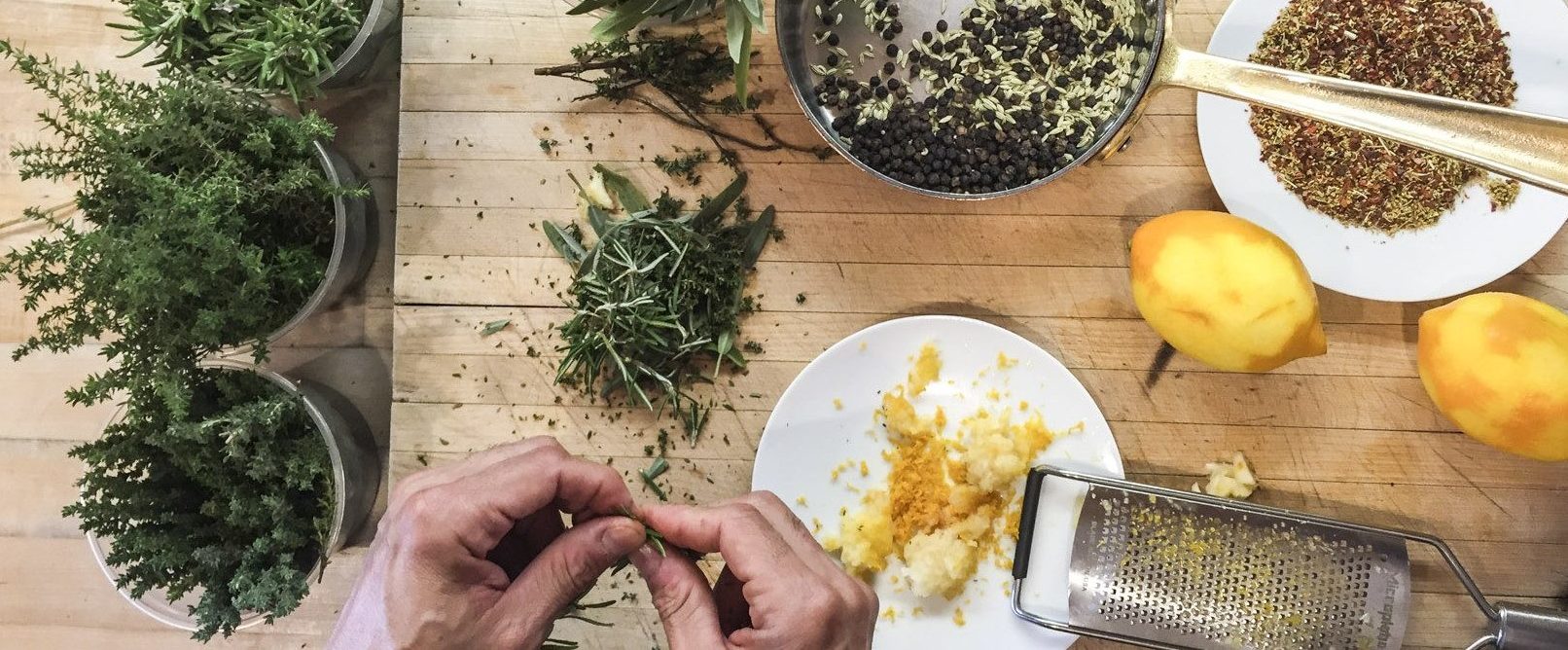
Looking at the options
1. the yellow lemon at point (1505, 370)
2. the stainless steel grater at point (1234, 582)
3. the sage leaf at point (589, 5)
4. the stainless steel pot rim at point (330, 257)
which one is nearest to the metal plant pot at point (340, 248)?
the stainless steel pot rim at point (330, 257)

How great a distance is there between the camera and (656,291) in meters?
1.29

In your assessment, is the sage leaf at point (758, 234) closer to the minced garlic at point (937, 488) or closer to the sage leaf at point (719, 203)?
the sage leaf at point (719, 203)

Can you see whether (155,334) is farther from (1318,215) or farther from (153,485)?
(1318,215)

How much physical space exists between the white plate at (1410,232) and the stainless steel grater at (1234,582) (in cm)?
35

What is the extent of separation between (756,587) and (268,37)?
101 cm

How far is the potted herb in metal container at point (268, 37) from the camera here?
127cm

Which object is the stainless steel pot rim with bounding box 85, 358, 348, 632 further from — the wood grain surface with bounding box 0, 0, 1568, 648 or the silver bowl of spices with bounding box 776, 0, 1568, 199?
the silver bowl of spices with bounding box 776, 0, 1568, 199

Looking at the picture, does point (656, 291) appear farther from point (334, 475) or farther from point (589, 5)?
point (334, 475)

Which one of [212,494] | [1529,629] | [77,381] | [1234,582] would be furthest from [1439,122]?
[77,381]

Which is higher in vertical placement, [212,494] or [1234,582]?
[212,494]

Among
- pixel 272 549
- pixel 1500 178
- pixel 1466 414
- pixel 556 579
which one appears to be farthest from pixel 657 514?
pixel 1500 178

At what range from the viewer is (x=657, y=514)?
1046mm

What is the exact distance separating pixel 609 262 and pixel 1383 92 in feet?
A: 3.15

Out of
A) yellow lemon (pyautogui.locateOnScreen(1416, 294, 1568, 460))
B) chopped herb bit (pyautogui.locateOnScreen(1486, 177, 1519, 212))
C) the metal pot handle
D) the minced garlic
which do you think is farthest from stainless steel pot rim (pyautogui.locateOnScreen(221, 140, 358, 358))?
chopped herb bit (pyautogui.locateOnScreen(1486, 177, 1519, 212))
